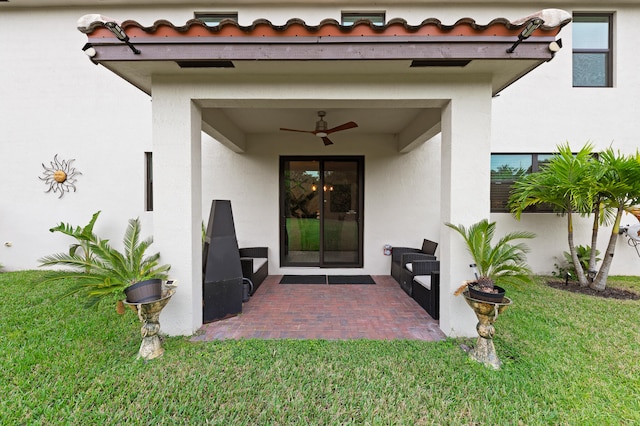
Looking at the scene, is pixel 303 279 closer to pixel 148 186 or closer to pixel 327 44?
pixel 148 186

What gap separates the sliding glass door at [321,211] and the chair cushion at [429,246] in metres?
1.52

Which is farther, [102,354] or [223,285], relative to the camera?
[223,285]

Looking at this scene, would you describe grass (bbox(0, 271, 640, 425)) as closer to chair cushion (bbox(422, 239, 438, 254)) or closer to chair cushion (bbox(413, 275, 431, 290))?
chair cushion (bbox(413, 275, 431, 290))

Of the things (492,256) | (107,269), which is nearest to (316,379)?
(492,256)

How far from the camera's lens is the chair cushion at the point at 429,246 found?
5781 mm

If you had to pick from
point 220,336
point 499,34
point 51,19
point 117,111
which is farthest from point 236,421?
point 51,19

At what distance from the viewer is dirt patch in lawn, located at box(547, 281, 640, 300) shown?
4.72 meters

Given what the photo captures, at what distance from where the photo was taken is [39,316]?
3.82 m

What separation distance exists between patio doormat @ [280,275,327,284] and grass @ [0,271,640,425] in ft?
8.47

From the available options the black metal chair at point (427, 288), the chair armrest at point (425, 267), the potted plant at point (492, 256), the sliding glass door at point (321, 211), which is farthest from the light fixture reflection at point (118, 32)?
the chair armrest at point (425, 267)

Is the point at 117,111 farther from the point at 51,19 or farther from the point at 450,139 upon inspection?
the point at 450,139

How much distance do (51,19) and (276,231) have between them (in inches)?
286

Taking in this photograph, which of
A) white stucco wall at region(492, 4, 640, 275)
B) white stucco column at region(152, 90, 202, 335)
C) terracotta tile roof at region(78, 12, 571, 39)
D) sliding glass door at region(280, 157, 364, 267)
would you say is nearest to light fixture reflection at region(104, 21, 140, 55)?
terracotta tile roof at region(78, 12, 571, 39)

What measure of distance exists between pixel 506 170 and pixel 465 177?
3.82 meters
